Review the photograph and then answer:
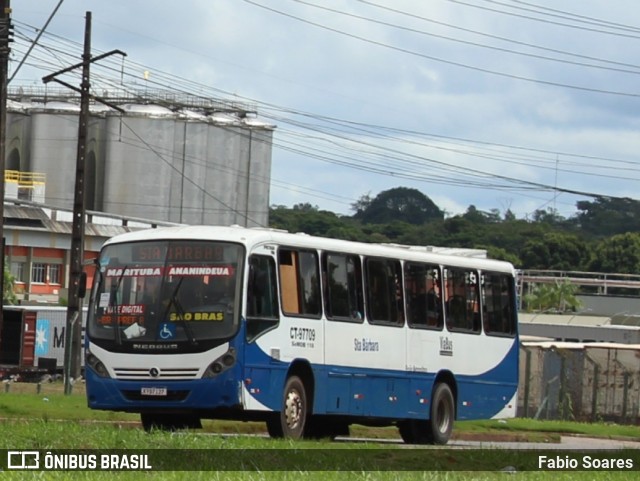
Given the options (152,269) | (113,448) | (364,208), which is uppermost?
(364,208)

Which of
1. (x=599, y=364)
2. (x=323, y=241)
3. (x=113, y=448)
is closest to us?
(x=113, y=448)

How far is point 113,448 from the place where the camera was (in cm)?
1520

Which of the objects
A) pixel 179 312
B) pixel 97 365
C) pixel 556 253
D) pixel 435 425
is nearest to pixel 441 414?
pixel 435 425

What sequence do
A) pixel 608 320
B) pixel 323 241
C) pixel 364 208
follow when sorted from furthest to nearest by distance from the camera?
pixel 364 208, pixel 608 320, pixel 323 241

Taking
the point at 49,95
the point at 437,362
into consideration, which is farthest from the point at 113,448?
the point at 49,95

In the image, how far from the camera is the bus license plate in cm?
2055

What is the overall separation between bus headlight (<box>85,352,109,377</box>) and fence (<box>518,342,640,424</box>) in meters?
23.4

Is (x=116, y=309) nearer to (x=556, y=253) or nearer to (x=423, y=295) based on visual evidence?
(x=423, y=295)

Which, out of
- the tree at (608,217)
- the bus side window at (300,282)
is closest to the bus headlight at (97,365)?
the bus side window at (300,282)

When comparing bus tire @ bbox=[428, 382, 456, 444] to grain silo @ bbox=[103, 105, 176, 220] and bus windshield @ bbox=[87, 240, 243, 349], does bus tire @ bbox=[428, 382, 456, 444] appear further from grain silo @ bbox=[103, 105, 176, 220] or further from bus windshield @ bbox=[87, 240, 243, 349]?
grain silo @ bbox=[103, 105, 176, 220]

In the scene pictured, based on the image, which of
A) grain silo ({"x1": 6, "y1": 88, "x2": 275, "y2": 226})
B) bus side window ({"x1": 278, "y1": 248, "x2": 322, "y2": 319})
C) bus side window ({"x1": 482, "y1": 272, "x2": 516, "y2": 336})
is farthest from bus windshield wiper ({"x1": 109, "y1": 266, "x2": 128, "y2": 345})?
grain silo ({"x1": 6, "y1": 88, "x2": 275, "y2": 226})

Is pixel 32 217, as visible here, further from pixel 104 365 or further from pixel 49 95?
pixel 104 365

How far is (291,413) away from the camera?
21.3m

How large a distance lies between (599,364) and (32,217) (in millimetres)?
50514
